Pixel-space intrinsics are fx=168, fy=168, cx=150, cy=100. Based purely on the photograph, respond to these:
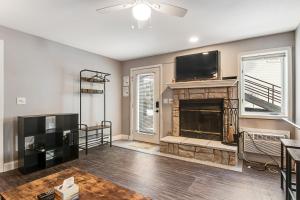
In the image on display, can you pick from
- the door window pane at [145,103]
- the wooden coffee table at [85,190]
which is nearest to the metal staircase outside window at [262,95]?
the door window pane at [145,103]

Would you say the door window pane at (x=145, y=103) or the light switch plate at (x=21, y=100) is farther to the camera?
the door window pane at (x=145, y=103)

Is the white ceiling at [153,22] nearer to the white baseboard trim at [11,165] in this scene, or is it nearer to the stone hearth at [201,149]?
the stone hearth at [201,149]

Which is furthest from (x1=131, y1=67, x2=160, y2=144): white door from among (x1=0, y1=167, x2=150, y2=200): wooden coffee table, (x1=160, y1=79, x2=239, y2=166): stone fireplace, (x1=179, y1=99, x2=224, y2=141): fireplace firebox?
(x1=0, y1=167, x2=150, y2=200): wooden coffee table

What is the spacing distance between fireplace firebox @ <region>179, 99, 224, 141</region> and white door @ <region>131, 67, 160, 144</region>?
78cm

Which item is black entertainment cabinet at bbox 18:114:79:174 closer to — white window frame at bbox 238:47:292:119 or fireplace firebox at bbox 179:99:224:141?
fireplace firebox at bbox 179:99:224:141

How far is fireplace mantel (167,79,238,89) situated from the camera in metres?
3.40

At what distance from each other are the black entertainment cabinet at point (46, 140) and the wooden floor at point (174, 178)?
23cm

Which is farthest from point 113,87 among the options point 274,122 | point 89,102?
point 274,122

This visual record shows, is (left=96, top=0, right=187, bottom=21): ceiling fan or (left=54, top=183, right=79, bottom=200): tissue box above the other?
(left=96, top=0, right=187, bottom=21): ceiling fan

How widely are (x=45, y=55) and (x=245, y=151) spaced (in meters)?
4.51

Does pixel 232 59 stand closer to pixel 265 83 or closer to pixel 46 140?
pixel 265 83

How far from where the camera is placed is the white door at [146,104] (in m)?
4.65

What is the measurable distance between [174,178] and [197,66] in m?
2.51

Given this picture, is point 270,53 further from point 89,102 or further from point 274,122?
point 89,102
